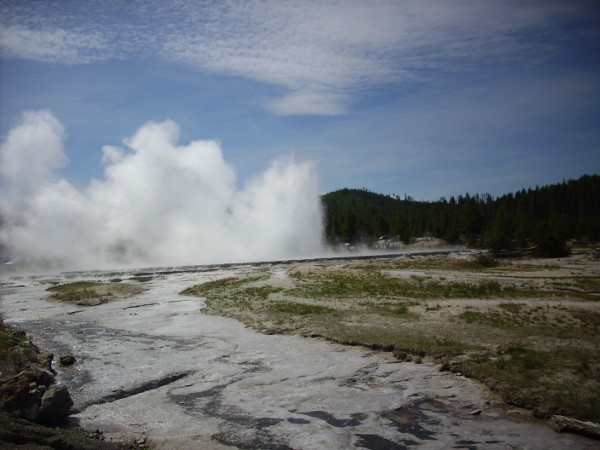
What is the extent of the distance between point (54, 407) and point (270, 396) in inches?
238

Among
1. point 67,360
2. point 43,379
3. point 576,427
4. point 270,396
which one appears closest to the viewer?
point 576,427

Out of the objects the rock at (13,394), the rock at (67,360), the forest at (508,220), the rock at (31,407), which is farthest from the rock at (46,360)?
the forest at (508,220)

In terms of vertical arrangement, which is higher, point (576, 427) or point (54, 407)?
point (54, 407)

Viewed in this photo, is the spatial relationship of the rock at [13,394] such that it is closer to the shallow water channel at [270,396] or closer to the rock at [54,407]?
the rock at [54,407]

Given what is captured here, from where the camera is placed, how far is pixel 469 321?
20.9m

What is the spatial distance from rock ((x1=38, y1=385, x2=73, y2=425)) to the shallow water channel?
0.56 meters

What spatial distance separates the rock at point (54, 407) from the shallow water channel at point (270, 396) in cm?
56

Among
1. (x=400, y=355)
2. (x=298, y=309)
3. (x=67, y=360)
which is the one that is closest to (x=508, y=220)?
(x=298, y=309)

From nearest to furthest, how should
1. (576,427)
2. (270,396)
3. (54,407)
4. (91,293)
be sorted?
(576,427), (54,407), (270,396), (91,293)

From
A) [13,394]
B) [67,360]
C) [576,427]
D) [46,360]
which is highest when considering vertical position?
[13,394]

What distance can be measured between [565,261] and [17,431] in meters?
63.6

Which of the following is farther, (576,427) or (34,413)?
(34,413)

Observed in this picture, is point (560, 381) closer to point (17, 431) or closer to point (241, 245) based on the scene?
point (17, 431)

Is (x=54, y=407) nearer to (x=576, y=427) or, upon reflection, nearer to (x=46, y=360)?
(x=46, y=360)
